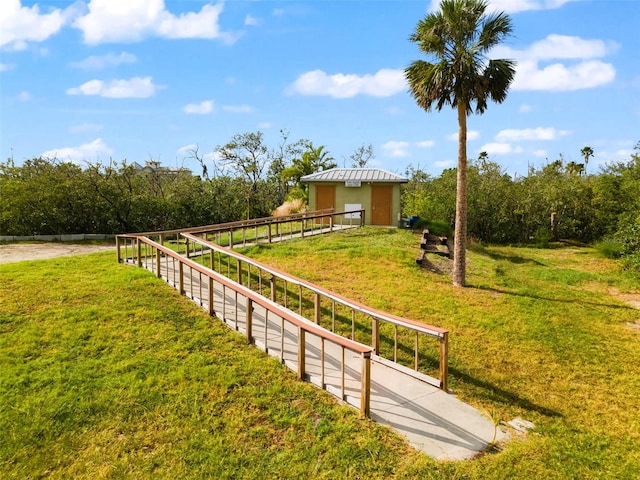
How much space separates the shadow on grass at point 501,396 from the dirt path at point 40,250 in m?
11.2

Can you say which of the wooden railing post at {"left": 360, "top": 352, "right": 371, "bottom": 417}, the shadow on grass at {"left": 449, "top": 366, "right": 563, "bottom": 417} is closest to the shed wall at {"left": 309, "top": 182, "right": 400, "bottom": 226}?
the shadow on grass at {"left": 449, "top": 366, "right": 563, "bottom": 417}

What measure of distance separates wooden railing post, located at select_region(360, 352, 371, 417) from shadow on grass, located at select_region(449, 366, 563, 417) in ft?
6.19

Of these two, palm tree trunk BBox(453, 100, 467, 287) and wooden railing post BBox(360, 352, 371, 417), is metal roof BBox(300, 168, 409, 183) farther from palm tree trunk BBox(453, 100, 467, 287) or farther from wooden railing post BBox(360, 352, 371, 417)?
wooden railing post BBox(360, 352, 371, 417)

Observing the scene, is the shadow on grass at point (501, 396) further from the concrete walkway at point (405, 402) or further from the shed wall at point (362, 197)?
the shed wall at point (362, 197)

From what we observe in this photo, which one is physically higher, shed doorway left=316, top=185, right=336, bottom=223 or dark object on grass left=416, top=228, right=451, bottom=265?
shed doorway left=316, top=185, right=336, bottom=223

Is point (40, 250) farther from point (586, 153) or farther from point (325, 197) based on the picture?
point (586, 153)

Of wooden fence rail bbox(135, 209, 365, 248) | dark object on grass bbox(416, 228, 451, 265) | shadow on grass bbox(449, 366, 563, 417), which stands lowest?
shadow on grass bbox(449, 366, 563, 417)

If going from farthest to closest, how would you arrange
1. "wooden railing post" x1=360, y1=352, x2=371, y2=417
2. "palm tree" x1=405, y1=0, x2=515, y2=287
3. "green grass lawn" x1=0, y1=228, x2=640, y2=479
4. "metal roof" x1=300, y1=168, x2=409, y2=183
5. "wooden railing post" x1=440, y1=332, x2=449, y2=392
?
"metal roof" x1=300, y1=168, x2=409, y2=183 → "palm tree" x1=405, y1=0, x2=515, y2=287 → "wooden railing post" x1=440, y1=332, x2=449, y2=392 → "wooden railing post" x1=360, y1=352, x2=371, y2=417 → "green grass lawn" x1=0, y1=228, x2=640, y2=479

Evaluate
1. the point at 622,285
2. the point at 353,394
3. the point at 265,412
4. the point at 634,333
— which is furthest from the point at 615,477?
the point at 622,285

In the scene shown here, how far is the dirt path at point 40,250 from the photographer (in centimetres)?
1194

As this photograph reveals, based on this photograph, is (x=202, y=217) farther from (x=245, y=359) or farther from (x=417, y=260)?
(x=245, y=359)

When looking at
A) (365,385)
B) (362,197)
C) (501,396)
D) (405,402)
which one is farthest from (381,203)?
(365,385)

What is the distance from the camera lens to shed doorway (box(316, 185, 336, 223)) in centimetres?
1878

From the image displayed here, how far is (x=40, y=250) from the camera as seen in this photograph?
1352 centimetres
